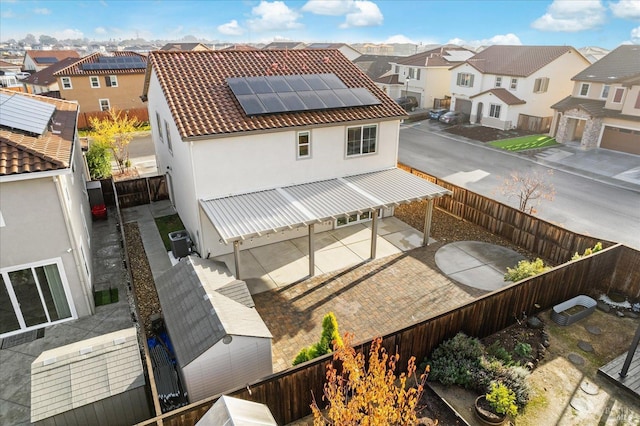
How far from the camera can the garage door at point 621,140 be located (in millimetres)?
34688

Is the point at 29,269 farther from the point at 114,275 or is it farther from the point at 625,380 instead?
the point at 625,380

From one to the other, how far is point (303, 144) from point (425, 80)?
41566mm

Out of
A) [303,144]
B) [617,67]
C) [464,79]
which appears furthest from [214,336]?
[464,79]

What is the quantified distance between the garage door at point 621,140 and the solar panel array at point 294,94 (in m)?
28.2

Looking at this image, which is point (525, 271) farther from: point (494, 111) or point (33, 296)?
point (494, 111)

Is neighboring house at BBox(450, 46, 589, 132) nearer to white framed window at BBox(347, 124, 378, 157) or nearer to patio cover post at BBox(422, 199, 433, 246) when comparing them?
white framed window at BBox(347, 124, 378, 157)

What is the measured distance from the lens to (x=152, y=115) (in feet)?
77.2

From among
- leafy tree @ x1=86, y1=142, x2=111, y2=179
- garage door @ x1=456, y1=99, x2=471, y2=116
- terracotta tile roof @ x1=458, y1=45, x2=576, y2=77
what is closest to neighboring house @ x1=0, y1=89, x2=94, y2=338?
leafy tree @ x1=86, y1=142, x2=111, y2=179

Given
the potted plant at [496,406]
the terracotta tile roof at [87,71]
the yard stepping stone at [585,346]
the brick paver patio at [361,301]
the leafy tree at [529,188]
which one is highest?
the terracotta tile roof at [87,71]

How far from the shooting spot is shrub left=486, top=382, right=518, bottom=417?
33.8 ft

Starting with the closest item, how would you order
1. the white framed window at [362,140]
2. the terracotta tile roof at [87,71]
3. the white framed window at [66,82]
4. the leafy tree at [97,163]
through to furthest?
1. the white framed window at [362,140]
2. the leafy tree at [97,163]
3. the terracotta tile roof at [87,71]
4. the white framed window at [66,82]

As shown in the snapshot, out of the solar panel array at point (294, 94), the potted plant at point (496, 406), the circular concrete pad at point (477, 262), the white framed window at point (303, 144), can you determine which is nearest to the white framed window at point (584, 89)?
the circular concrete pad at point (477, 262)

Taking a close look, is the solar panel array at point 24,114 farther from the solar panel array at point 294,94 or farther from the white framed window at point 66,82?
the white framed window at point 66,82

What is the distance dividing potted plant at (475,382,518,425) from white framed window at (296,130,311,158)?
470 inches
